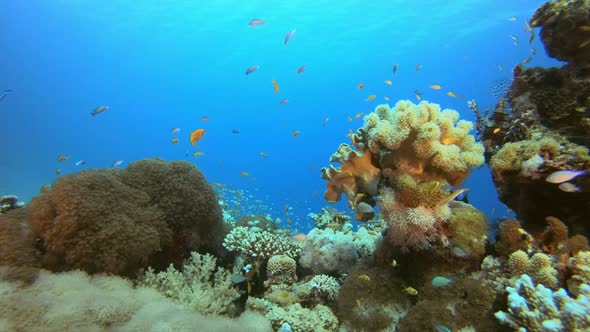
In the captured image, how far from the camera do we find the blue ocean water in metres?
49.9

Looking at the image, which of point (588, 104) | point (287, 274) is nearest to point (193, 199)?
point (287, 274)

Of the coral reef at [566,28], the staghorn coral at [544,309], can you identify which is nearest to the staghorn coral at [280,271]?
the staghorn coral at [544,309]

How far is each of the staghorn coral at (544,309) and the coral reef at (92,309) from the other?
2978mm

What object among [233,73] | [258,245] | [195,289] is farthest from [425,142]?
[233,73]

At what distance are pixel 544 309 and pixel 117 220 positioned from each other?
17.6ft

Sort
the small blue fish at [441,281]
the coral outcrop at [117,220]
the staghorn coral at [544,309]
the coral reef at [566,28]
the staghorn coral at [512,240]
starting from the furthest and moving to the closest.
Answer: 1. the coral reef at [566,28]
2. the coral outcrop at [117,220]
3. the staghorn coral at [512,240]
4. the small blue fish at [441,281]
5. the staghorn coral at [544,309]

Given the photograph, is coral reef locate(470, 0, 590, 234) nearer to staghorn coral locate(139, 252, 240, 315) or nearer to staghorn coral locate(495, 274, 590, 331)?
staghorn coral locate(495, 274, 590, 331)

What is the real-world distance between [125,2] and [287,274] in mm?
62530

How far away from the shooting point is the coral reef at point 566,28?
627 cm

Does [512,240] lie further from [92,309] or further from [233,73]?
[233,73]

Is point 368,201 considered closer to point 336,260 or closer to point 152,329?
point 336,260

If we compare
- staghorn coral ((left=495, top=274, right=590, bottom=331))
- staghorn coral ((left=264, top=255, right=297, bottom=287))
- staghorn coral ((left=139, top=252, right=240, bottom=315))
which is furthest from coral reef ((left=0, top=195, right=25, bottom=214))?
staghorn coral ((left=495, top=274, right=590, bottom=331))

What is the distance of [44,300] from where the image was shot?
380cm

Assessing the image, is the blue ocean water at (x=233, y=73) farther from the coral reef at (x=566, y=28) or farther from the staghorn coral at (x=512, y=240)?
the staghorn coral at (x=512, y=240)
